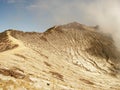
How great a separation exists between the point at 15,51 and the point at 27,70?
61.8 ft

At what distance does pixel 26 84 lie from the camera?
198 feet

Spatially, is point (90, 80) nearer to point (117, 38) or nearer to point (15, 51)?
point (15, 51)

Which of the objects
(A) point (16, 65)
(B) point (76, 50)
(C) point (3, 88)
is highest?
(B) point (76, 50)

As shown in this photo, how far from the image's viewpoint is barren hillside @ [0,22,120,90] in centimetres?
6694

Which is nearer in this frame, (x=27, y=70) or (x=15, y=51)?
(x=27, y=70)

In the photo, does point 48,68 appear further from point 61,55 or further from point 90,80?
point 61,55

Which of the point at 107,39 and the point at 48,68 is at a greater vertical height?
the point at 107,39

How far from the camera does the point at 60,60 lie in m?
105

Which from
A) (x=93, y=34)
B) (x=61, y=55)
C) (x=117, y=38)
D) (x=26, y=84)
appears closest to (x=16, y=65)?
(x=26, y=84)

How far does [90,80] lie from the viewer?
89.2m

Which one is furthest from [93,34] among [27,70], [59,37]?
[27,70]

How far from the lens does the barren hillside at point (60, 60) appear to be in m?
66.9

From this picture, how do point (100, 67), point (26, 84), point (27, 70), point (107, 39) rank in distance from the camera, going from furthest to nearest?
point (107, 39), point (100, 67), point (27, 70), point (26, 84)

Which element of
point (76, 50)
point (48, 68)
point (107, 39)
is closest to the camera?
point (48, 68)
